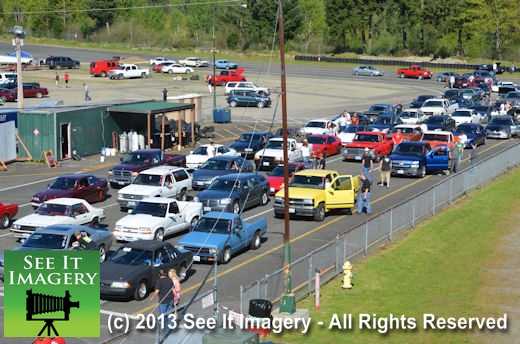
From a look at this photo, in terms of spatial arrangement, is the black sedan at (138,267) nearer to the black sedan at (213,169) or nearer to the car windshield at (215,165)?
the black sedan at (213,169)

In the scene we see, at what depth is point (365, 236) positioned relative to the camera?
94.4 ft

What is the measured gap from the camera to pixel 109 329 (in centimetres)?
2128

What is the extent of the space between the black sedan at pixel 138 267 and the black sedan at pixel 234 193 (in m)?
7.18

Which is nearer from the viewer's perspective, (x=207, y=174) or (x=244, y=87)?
(x=207, y=174)

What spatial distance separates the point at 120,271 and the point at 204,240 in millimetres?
4058

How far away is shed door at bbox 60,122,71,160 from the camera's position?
47.3 metres

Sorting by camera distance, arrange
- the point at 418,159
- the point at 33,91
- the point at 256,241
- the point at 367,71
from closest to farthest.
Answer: the point at 256,241, the point at 418,159, the point at 33,91, the point at 367,71

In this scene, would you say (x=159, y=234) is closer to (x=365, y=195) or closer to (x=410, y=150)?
(x=365, y=195)

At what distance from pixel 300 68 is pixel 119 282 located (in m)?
94.2

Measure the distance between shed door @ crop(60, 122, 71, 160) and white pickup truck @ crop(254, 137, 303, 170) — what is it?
10684mm

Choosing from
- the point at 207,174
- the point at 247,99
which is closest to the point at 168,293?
the point at 207,174

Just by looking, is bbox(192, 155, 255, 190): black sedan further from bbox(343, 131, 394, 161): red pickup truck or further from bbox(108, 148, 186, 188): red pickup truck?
bbox(343, 131, 394, 161): red pickup truck

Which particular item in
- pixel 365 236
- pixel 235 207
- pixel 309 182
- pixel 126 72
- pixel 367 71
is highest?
pixel 126 72

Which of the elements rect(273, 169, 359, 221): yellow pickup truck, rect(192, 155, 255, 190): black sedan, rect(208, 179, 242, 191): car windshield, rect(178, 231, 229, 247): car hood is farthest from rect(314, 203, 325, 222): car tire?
rect(178, 231, 229, 247): car hood
